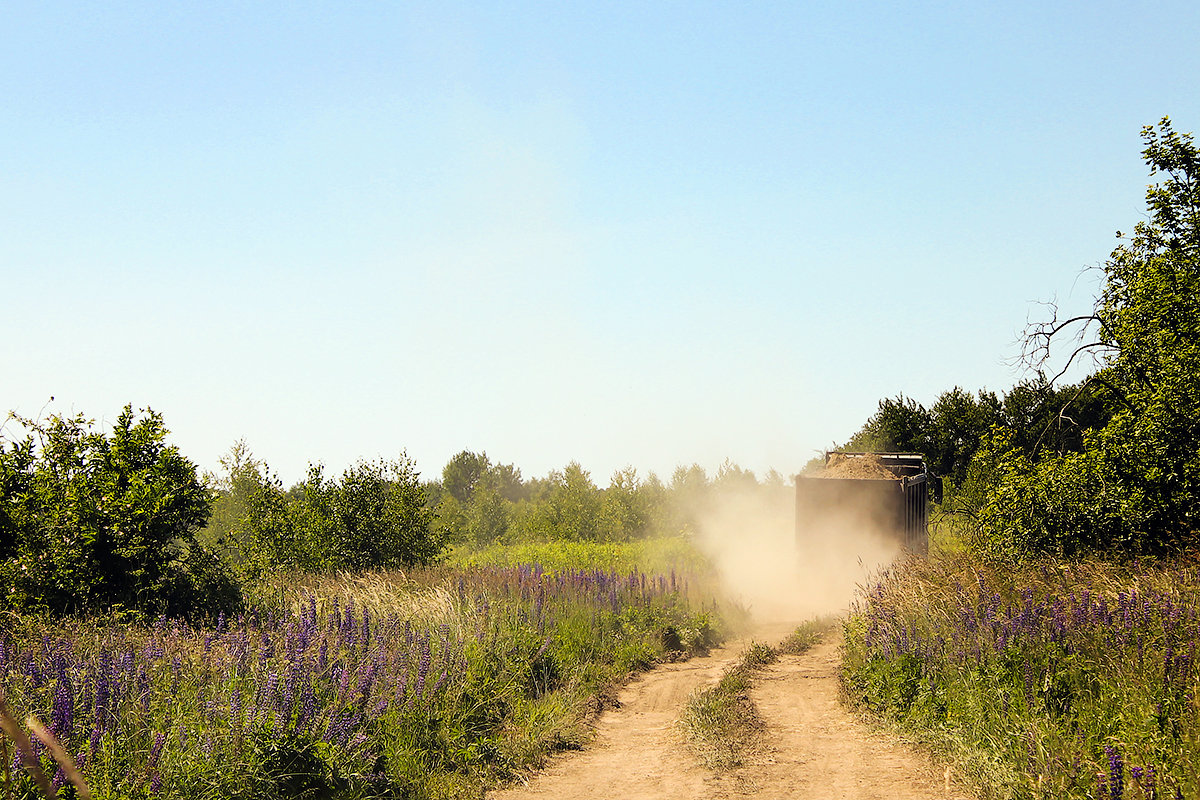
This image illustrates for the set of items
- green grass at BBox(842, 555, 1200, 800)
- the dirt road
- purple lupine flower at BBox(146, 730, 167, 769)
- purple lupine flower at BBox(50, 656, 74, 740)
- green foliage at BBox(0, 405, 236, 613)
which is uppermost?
green foliage at BBox(0, 405, 236, 613)

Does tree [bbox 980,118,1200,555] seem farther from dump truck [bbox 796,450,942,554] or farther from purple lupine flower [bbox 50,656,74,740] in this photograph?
purple lupine flower [bbox 50,656,74,740]

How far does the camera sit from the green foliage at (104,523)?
10.9 m

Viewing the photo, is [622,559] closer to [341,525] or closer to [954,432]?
[341,525]

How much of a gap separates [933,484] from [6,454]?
2674cm

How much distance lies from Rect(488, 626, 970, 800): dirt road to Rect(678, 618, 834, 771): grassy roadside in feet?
0.44

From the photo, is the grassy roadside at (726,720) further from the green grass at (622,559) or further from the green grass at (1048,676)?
the green grass at (622,559)

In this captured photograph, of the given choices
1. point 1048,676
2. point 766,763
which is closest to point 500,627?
point 766,763

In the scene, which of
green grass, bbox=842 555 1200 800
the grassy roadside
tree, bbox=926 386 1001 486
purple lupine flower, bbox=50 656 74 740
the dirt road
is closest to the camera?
purple lupine flower, bbox=50 656 74 740

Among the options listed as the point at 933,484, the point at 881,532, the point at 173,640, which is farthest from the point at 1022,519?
the point at 933,484

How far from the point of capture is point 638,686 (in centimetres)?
1223

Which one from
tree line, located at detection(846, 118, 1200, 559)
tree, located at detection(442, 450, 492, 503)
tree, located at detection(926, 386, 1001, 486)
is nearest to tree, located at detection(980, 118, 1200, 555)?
tree line, located at detection(846, 118, 1200, 559)

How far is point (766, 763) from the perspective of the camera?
8242mm

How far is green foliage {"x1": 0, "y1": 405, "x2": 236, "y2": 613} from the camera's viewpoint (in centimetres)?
1085

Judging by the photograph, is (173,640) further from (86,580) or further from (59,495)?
(59,495)
